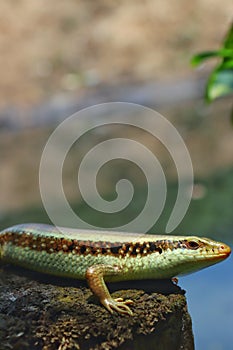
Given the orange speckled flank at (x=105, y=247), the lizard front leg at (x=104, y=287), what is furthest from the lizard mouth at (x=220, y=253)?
the lizard front leg at (x=104, y=287)

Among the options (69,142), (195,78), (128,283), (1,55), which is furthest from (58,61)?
(128,283)

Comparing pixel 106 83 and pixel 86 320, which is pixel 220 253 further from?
pixel 106 83

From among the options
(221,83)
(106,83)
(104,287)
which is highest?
(106,83)

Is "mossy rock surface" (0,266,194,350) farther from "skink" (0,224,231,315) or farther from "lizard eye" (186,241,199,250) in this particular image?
"lizard eye" (186,241,199,250)

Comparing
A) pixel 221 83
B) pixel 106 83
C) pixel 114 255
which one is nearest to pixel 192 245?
pixel 114 255

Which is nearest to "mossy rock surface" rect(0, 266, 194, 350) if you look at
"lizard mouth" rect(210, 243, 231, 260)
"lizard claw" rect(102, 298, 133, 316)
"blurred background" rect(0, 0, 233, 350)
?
"lizard claw" rect(102, 298, 133, 316)

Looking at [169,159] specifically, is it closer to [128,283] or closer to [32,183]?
[32,183]
